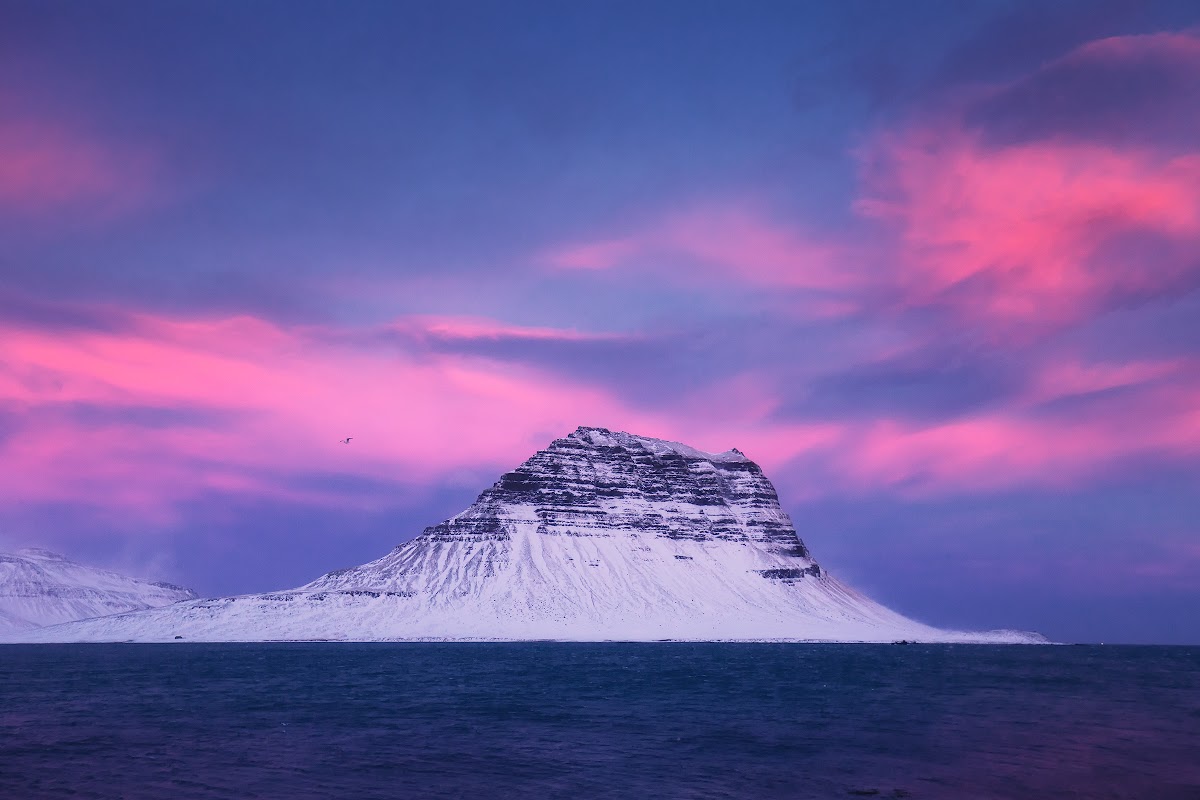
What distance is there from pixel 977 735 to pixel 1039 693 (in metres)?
37.2

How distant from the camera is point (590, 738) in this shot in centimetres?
5144

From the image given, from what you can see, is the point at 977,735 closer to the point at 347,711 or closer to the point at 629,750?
the point at 629,750

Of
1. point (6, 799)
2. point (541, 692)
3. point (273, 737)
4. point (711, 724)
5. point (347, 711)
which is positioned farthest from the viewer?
point (541, 692)

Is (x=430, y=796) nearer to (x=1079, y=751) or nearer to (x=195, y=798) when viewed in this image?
(x=195, y=798)

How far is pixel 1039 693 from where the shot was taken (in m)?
84.1

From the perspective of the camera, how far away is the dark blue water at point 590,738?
3762cm

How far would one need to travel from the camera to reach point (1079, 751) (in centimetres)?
4694

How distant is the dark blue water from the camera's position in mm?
37625

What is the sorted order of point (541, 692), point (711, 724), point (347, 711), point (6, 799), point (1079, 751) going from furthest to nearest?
point (541, 692)
point (347, 711)
point (711, 724)
point (1079, 751)
point (6, 799)

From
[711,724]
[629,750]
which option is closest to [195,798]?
[629,750]

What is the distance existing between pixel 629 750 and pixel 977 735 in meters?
21.2

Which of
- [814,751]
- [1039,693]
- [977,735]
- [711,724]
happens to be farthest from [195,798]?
[1039,693]

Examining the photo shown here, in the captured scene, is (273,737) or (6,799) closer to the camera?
(6,799)

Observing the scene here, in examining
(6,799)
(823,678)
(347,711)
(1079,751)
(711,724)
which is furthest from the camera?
(823,678)
